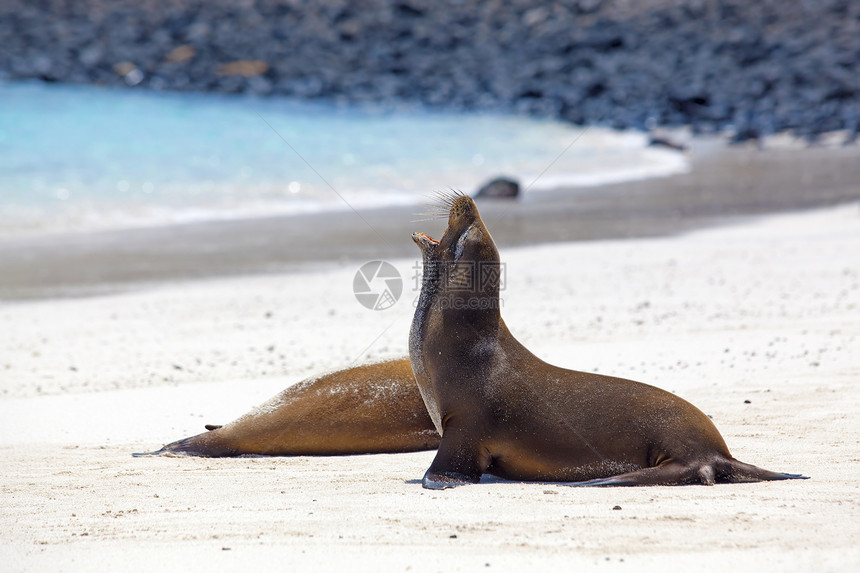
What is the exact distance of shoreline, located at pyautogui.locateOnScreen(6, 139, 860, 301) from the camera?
34.8 ft

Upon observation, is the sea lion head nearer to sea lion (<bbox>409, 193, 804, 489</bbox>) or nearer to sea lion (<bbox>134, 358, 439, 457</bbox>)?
sea lion (<bbox>409, 193, 804, 489</bbox>)

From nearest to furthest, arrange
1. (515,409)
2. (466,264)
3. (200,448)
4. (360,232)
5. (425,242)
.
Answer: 1. (515,409)
2. (466,264)
3. (425,242)
4. (200,448)
5. (360,232)

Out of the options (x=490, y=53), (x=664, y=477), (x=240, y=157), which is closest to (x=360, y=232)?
(x=240, y=157)

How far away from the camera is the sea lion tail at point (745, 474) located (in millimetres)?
4168

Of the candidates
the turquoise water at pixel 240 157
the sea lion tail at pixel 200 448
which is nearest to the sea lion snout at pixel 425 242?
the sea lion tail at pixel 200 448

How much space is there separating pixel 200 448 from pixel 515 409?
1707mm

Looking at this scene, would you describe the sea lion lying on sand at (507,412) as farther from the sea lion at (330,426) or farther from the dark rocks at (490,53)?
the dark rocks at (490,53)

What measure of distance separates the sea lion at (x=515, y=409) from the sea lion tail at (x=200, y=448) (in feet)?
3.71

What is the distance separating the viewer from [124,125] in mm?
24781

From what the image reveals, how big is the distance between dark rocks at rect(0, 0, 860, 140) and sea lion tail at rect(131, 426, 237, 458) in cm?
2356

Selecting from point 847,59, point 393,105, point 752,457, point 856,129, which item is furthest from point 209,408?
point 847,59

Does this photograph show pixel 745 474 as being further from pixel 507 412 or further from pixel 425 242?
pixel 425 242

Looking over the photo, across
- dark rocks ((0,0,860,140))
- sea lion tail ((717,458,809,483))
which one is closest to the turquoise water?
dark rocks ((0,0,860,140))

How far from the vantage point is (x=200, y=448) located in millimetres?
5180
